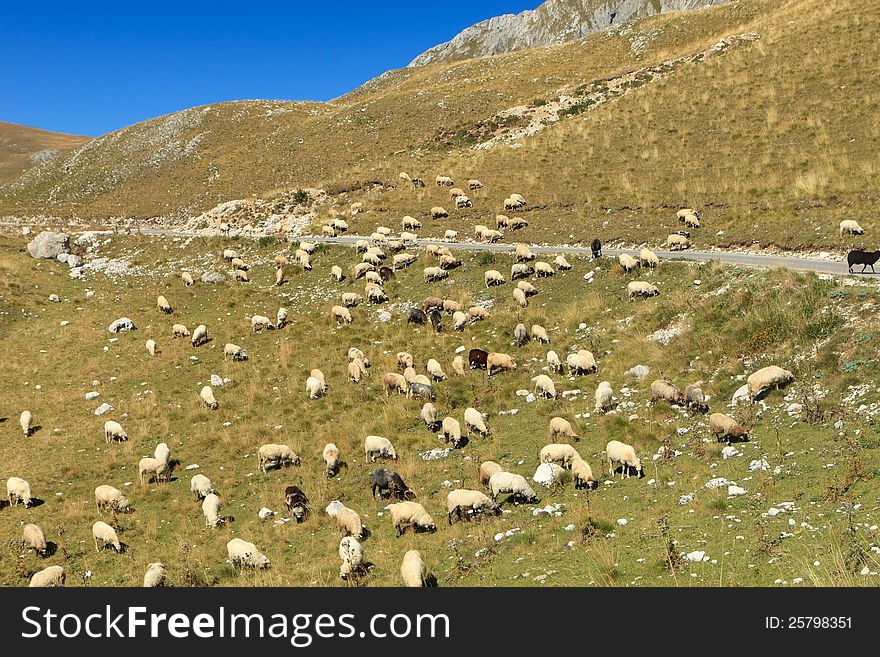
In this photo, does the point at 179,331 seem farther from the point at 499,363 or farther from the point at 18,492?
the point at 499,363

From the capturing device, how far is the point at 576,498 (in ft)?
45.0

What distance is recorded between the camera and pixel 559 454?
50.2 feet

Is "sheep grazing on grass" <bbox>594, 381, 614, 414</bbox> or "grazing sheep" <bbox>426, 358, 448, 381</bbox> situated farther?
"grazing sheep" <bbox>426, 358, 448, 381</bbox>

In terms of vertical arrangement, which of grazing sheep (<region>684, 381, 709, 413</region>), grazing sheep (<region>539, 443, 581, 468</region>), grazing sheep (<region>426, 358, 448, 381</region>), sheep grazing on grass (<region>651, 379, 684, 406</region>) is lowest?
grazing sheep (<region>539, 443, 581, 468</region>)

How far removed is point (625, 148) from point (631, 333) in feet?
96.9

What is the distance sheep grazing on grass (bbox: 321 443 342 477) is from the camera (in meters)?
18.2

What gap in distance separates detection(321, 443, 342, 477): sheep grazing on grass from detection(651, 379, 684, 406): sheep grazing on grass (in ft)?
32.4

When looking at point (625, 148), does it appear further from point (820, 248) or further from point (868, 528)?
point (868, 528)

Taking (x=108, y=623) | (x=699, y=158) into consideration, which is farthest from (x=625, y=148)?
(x=108, y=623)

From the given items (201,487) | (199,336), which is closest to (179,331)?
(199,336)

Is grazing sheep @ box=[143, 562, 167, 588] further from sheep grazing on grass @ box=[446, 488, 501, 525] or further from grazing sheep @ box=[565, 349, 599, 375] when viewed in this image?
grazing sheep @ box=[565, 349, 599, 375]

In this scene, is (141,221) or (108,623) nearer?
(108,623)

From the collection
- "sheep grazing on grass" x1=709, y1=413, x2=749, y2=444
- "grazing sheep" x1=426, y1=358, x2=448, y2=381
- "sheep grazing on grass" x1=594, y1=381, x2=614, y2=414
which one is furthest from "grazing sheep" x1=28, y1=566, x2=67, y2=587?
"sheep grazing on grass" x1=709, y1=413, x2=749, y2=444

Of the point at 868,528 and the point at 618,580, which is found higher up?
the point at 868,528
